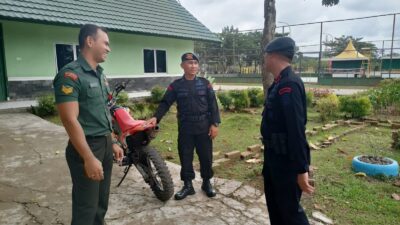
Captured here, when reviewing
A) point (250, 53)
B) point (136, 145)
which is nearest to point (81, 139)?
point (136, 145)

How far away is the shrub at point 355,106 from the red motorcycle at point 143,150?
21.9ft

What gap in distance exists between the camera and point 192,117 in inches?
131

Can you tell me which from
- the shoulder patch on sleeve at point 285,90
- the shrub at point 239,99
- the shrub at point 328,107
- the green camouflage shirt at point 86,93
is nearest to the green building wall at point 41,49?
the shrub at point 239,99

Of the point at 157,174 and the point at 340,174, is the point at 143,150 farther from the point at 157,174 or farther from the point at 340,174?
the point at 340,174

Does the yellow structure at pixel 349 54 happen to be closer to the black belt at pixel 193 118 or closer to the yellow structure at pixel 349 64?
the yellow structure at pixel 349 64

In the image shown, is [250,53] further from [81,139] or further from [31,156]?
[81,139]

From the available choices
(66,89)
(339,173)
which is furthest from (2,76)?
(339,173)

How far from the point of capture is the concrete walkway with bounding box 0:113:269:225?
9.45 feet

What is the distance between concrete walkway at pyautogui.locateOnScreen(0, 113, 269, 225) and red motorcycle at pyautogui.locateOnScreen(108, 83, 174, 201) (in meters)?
0.20

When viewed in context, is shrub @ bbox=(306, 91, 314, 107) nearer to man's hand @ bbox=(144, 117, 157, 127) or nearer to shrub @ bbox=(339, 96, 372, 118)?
shrub @ bbox=(339, 96, 372, 118)

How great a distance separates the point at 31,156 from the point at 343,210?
445cm

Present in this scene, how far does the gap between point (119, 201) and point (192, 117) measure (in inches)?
47.1

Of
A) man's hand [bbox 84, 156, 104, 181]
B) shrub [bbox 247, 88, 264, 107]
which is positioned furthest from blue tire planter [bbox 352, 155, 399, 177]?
shrub [bbox 247, 88, 264, 107]

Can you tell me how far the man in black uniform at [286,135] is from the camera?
78.0 inches
